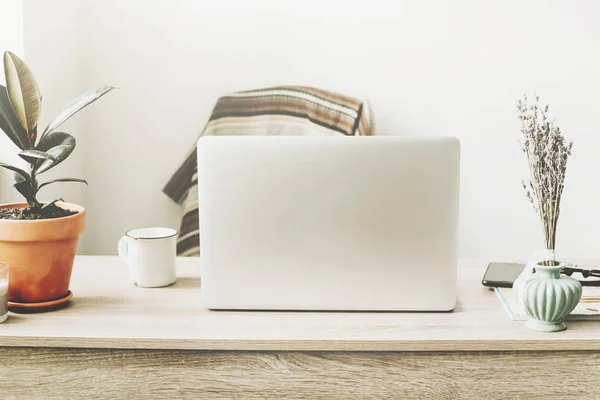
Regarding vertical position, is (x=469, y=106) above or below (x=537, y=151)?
above

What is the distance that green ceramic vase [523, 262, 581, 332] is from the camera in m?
0.95

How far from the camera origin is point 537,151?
0.96 metres

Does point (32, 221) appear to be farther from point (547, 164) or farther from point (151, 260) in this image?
point (547, 164)

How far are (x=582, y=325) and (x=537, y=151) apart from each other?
287 mm

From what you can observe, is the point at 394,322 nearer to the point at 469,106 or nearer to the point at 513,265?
the point at 513,265

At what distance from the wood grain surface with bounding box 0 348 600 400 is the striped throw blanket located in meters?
1.00

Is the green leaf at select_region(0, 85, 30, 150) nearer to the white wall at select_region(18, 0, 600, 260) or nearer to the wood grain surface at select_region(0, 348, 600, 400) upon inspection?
the wood grain surface at select_region(0, 348, 600, 400)

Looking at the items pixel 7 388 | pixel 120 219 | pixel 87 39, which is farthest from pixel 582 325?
pixel 87 39

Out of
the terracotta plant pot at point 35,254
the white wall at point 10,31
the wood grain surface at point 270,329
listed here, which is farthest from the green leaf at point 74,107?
the white wall at point 10,31

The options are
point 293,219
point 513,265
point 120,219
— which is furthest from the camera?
point 120,219

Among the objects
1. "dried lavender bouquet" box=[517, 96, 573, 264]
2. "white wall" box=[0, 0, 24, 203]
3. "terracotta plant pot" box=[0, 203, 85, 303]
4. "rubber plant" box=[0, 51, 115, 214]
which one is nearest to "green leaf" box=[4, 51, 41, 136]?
"rubber plant" box=[0, 51, 115, 214]

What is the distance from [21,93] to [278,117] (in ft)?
3.19

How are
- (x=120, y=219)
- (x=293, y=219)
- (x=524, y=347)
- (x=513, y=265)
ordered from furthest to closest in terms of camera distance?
(x=120, y=219) → (x=513, y=265) → (x=293, y=219) → (x=524, y=347)

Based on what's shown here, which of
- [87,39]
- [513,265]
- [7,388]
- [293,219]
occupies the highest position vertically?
[87,39]
